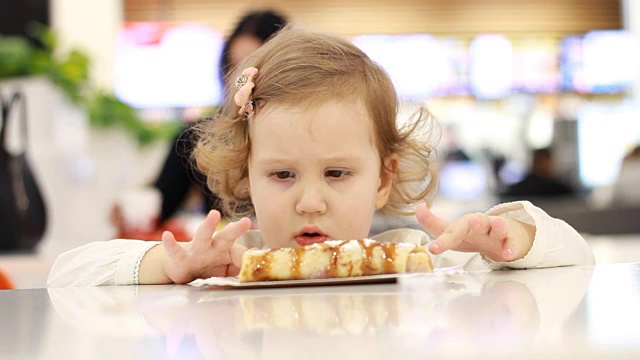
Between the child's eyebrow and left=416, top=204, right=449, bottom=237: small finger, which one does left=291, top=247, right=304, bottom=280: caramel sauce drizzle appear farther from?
the child's eyebrow

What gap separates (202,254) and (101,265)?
Result: 0.19 meters

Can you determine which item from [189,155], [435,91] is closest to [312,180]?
[189,155]

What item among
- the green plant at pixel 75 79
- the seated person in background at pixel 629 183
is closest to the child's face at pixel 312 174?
the green plant at pixel 75 79

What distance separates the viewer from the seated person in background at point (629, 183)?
4.71 m

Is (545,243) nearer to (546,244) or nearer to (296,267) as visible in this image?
(546,244)

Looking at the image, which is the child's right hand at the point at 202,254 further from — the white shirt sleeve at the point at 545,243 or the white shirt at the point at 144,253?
the white shirt sleeve at the point at 545,243

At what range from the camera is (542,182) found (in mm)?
5656

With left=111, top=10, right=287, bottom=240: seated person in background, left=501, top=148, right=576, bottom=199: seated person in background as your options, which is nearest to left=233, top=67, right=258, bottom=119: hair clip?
left=111, top=10, right=287, bottom=240: seated person in background

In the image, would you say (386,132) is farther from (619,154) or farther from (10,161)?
(619,154)

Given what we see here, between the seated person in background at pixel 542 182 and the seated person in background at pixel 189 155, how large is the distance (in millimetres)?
3049

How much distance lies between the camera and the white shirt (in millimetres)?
1026

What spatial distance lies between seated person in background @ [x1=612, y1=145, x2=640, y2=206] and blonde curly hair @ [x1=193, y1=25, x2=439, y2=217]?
347 cm

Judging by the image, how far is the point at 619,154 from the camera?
6.19 metres

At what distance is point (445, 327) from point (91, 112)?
3517 mm
